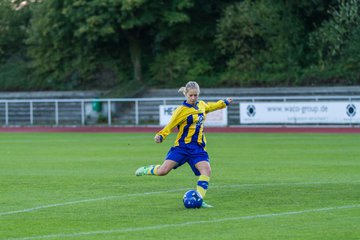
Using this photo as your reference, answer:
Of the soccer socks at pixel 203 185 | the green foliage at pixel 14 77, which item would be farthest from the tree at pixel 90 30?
the soccer socks at pixel 203 185

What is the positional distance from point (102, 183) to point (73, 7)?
112 feet

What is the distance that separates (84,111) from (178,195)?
30.3m

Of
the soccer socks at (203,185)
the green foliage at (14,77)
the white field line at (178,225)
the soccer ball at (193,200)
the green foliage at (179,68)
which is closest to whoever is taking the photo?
the white field line at (178,225)

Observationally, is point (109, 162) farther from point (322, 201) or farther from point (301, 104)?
point (301, 104)

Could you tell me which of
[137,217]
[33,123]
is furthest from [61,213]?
[33,123]

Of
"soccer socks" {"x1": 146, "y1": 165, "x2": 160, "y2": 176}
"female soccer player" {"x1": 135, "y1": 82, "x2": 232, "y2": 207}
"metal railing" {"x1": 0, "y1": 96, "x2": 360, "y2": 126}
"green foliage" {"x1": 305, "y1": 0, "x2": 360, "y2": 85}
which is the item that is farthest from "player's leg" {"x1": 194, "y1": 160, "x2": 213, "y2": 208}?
"green foliage" {"x1": 305, "y1": 0, "x2": 360, "y2": 85}

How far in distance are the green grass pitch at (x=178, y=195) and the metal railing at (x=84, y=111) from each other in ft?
53.0

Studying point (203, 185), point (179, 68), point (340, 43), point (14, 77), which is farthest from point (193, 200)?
point (14, 77)

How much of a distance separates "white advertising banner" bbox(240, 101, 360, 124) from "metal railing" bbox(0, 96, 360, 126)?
6.65 feet

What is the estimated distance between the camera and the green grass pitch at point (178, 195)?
10.7 meters

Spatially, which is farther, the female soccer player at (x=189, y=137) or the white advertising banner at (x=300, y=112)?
the white advertising banner at (x=300, y=112)

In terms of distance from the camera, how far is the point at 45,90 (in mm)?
52688

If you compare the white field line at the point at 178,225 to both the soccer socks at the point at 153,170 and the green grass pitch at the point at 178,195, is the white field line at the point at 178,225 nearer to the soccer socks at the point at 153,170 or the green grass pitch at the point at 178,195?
the green grass pitch at the point at 178,195

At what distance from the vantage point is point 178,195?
1445 cm
